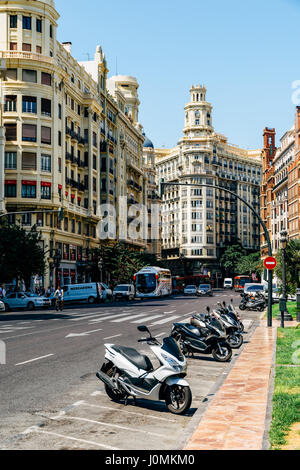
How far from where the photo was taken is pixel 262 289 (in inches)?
1772

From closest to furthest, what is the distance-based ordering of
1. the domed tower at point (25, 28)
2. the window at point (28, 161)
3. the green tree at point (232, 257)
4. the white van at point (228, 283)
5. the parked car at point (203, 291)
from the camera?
the window at point (28, 161), the domed tower at point (25, 28), the parked car at point (203, 291), the white van at point (228, 283), the green tree at point (232, 257)

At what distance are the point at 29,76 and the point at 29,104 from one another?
2.63 metres

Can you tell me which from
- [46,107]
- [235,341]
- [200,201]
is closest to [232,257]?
[200,201]

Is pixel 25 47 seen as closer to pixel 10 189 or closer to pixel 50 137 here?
pixel 50 137

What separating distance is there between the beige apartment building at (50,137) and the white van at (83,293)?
360cm

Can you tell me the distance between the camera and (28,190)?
54.5m

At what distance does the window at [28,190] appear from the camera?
54.2 meters

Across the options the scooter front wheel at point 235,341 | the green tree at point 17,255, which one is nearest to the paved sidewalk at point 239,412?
the scooter front wheel at point 235,341

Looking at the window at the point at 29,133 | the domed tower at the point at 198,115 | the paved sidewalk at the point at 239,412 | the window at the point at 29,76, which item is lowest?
the paved sidewalk at the point at 239,412

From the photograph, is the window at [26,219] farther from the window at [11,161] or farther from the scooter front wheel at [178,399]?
the scooter front wheel at [178,399]

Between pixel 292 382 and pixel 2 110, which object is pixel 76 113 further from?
pixel 292 382

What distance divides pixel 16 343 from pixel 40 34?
4481cm

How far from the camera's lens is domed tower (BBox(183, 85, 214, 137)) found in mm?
123125

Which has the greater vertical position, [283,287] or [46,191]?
[46,191]
